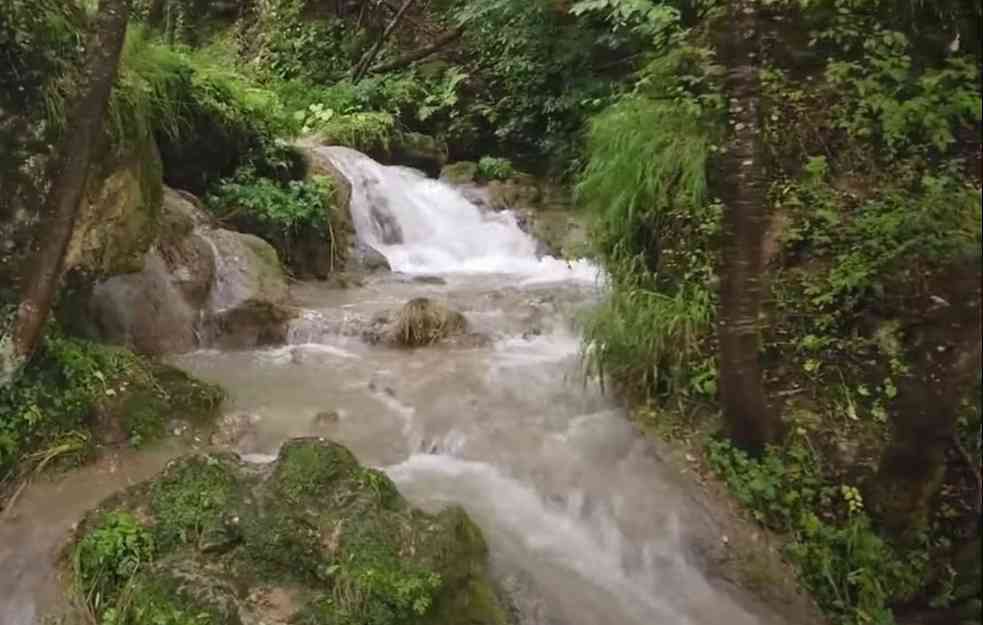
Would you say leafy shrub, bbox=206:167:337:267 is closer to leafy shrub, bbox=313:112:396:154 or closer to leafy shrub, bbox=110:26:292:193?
leafy shrub, bbox=110:26:292:193

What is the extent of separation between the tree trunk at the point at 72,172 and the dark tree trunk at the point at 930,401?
4.01 metres

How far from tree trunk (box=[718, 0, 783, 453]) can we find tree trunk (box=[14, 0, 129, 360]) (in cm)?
288

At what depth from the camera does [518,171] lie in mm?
12820

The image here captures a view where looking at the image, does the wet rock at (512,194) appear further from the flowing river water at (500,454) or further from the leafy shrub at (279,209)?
the flowing river water at (500,454)

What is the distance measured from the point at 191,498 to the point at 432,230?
23.8 feet

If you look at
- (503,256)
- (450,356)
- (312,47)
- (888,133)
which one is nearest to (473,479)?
(450,356)

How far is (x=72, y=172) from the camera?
14.1 feet

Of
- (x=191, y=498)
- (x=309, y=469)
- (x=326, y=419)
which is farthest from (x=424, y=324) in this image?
(x=191, y=498)

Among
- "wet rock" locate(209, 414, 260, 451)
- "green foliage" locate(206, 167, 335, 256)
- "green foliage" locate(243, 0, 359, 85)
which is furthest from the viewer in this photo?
"green foliage" locate(243, 0, 359, 85)

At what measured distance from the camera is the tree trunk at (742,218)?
3.71 meters

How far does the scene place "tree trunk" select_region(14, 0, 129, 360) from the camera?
13.6 ft

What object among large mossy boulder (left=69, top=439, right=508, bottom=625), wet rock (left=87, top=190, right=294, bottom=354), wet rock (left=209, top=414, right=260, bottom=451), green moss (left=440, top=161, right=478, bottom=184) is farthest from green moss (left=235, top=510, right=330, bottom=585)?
green moss (left=440, top=161, right=478, bottom=184)

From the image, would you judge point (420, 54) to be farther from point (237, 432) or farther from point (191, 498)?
point (191, 498)

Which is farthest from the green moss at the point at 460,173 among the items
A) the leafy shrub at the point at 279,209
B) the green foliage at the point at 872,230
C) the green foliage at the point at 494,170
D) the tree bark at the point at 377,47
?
the green foliage at the point at 872,230
